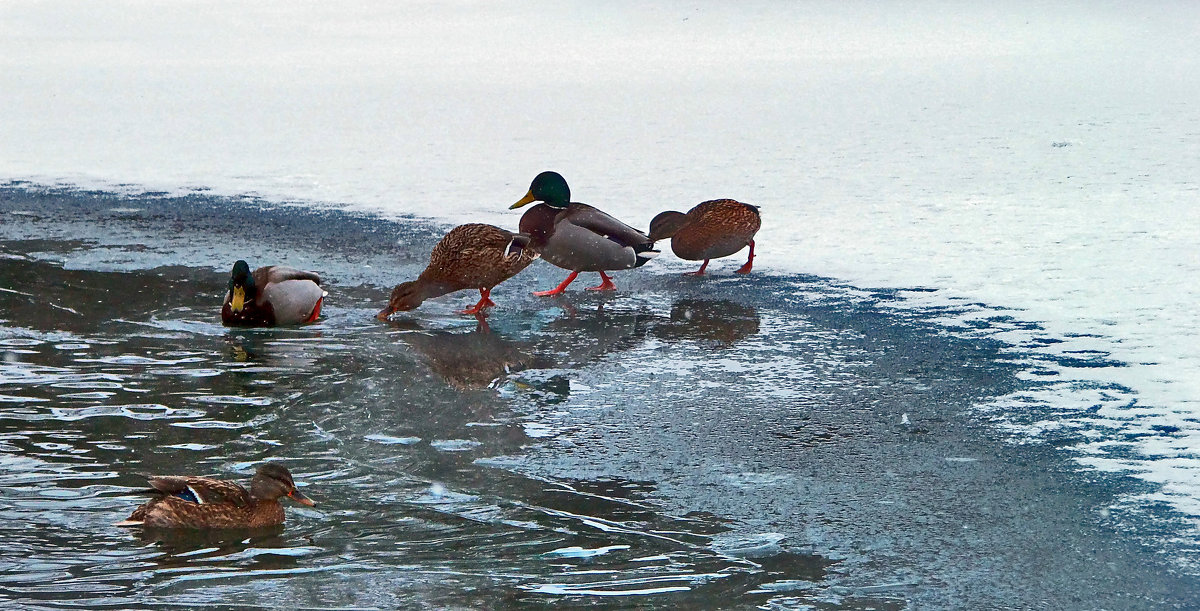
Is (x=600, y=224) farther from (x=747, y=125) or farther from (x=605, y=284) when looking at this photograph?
(x=747, y=125)

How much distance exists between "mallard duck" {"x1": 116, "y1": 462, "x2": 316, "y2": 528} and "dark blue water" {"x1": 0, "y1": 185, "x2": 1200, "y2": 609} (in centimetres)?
6

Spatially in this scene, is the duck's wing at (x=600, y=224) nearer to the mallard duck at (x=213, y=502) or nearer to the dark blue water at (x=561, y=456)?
the dark blue water at (x=561, y=456)

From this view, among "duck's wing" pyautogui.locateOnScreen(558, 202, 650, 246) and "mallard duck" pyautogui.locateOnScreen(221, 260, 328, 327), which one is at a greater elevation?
"duck's wing" pyautogui.locateOnScreen(558, 202, 650, 246)

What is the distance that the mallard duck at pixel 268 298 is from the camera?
6.77 m

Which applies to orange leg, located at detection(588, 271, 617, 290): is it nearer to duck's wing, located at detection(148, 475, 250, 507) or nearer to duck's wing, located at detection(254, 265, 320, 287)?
duck's wing, located at detection(254, 265, 320, 287)

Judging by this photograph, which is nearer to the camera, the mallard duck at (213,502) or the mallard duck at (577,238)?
the mallard duck at (213,502)

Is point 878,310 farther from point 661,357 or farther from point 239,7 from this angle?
point 239,7

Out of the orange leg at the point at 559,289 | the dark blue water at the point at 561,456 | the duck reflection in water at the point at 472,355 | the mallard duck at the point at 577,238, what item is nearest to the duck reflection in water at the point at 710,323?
the dark blue water at the point at 561,456

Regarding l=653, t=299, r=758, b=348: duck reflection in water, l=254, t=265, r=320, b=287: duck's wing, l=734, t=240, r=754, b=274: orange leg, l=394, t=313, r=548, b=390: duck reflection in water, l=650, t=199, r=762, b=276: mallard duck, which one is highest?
l=650, t=199, r=762, b=276: mallard duck

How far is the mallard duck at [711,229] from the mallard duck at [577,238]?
33cm

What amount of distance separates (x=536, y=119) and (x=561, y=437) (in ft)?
37.5

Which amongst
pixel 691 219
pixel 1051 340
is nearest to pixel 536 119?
pixel 691 219

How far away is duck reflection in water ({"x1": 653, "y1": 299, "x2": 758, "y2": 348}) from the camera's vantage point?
6832 millimetres

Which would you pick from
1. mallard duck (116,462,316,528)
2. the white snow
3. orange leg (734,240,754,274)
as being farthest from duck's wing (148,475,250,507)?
orange leg (734,240,754,274)
